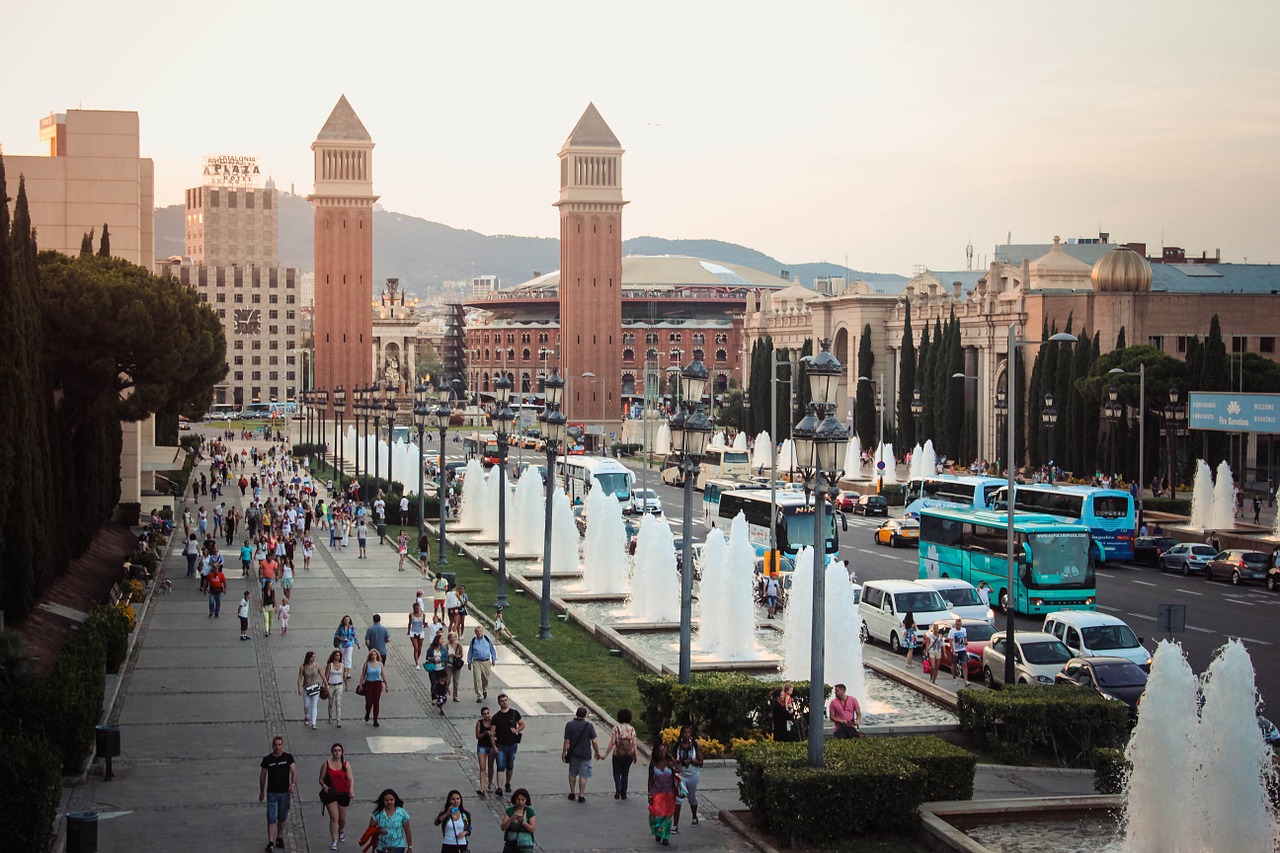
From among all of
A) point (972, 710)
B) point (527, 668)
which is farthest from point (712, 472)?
point (972, 710)

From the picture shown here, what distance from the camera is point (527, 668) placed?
25.3 meters

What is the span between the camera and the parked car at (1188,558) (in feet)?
132

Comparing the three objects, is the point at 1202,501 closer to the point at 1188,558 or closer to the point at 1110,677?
the point at 1188,558

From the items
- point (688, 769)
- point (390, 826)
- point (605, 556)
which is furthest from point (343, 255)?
point (390, 826)

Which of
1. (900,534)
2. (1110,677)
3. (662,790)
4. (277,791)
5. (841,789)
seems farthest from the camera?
(900,534)

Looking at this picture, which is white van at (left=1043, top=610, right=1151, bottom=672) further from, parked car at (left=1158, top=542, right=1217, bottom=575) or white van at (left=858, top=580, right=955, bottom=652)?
parked car at (left=1158, top=542, right=1217, bottom=575)

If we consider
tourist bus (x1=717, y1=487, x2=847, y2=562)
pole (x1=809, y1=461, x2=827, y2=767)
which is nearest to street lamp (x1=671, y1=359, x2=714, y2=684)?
pole (x1=809, y1=461, x2=827, y2=767)

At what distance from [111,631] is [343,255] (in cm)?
11236

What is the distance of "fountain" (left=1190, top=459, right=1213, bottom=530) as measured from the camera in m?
47.9

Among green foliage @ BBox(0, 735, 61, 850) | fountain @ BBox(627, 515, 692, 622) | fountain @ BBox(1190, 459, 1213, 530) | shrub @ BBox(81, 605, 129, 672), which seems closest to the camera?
green foliage @ BBox(0, 735, 61, 850)

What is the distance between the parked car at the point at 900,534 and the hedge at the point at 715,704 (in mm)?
27395

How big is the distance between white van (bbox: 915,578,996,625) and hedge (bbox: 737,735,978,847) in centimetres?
1347

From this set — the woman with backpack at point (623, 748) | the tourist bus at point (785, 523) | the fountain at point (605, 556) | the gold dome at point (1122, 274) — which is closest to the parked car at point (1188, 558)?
the tourist bus at point (785, 523)

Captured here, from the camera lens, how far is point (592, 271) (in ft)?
427
